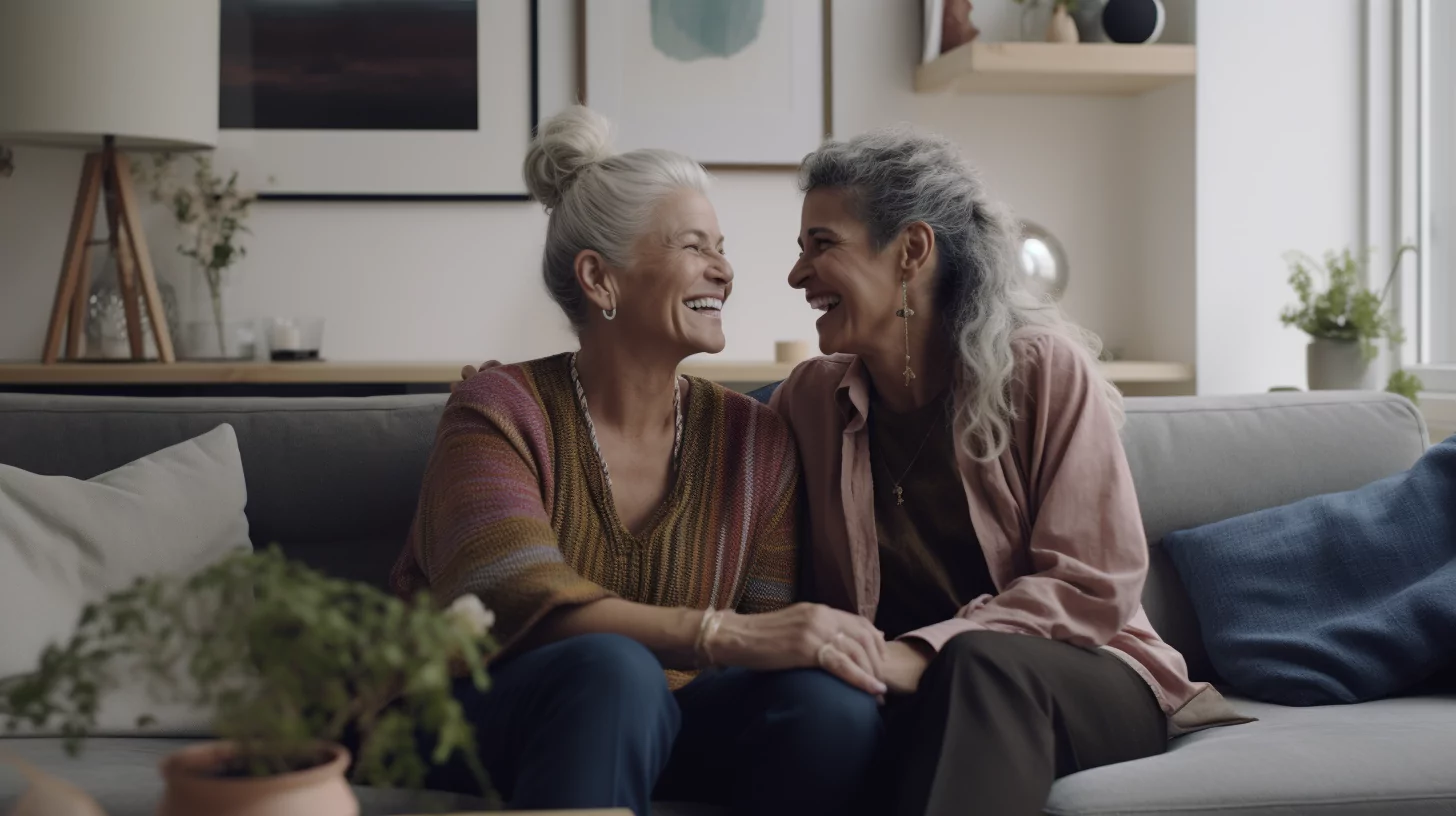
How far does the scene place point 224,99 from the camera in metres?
3.38

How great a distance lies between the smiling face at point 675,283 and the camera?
1943 millimetres

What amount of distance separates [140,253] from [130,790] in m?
1.88

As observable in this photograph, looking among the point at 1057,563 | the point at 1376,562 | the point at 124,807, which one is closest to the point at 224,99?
the point at 124,807

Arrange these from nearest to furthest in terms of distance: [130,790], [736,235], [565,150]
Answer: [130,790], [565,150], [736,235]

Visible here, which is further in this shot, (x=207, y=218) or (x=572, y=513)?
(x=207, y=218)

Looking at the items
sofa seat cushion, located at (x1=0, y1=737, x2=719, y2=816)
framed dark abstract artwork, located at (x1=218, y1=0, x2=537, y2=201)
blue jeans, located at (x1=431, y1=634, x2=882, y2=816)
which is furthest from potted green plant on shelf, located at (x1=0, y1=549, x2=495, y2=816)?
framed dark abstract artwork, located at (x1=218, y1=0, x2=537, y2=201)

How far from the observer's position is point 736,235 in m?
3.54

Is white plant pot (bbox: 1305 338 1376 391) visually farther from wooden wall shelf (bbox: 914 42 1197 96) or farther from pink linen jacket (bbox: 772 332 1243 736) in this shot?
pink linen jacket (bbox: 772 332 1243 736)

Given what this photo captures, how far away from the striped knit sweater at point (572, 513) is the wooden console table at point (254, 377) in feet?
3.68

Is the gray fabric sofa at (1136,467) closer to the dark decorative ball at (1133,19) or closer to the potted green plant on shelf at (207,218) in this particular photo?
the potted green plant on shelf at (207,218)

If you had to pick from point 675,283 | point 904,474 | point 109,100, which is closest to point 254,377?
point 109,100

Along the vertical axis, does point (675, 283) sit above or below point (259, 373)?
above

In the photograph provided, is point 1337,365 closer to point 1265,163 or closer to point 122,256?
point 1265,163

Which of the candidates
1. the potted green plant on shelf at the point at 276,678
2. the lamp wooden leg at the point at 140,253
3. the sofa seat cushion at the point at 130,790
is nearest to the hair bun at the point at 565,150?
the sofa seat cushion at the point at 130,790
